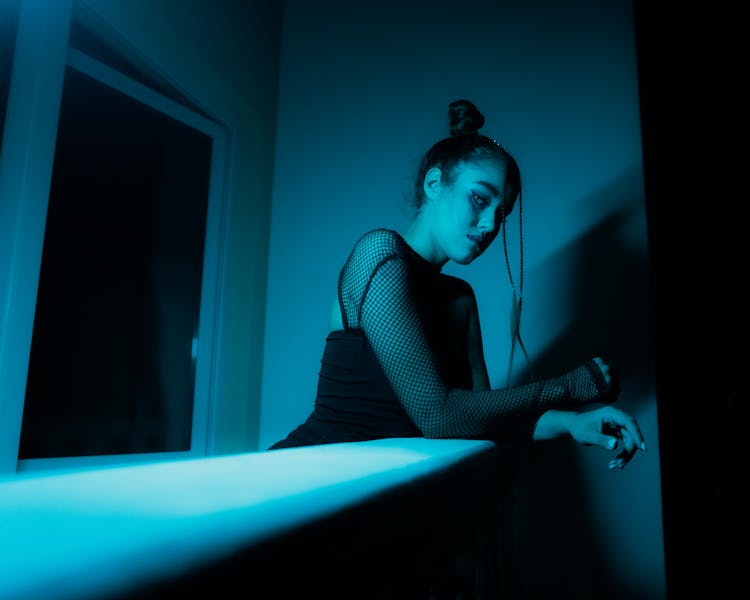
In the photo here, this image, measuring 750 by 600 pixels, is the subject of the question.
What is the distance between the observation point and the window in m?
1.79

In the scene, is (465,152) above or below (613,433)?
above

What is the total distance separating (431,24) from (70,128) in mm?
1371

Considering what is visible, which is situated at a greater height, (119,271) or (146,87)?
(146,87)

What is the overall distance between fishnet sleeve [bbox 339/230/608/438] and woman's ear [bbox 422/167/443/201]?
36 centimetres

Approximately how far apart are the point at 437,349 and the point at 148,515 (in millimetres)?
926

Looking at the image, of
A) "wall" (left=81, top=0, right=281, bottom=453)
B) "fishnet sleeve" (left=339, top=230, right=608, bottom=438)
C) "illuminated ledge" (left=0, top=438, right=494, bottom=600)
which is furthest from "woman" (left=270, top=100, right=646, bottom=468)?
"wall" (left=81, top=0, right=281, bottom=453)

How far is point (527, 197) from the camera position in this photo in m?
1.84

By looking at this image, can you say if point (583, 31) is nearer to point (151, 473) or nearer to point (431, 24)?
point (431, 24)

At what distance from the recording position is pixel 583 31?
1.85 meters

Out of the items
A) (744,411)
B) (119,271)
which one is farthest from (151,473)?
(119,271)

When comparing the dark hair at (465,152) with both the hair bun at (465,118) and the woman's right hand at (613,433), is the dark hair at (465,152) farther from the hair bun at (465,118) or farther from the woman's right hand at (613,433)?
the woman's right hand at (613,433)

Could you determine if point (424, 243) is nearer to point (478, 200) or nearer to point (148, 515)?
point (478, 200)

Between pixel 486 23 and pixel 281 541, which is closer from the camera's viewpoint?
pixel 281 541

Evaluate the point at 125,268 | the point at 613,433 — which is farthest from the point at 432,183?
the point at 125,268
